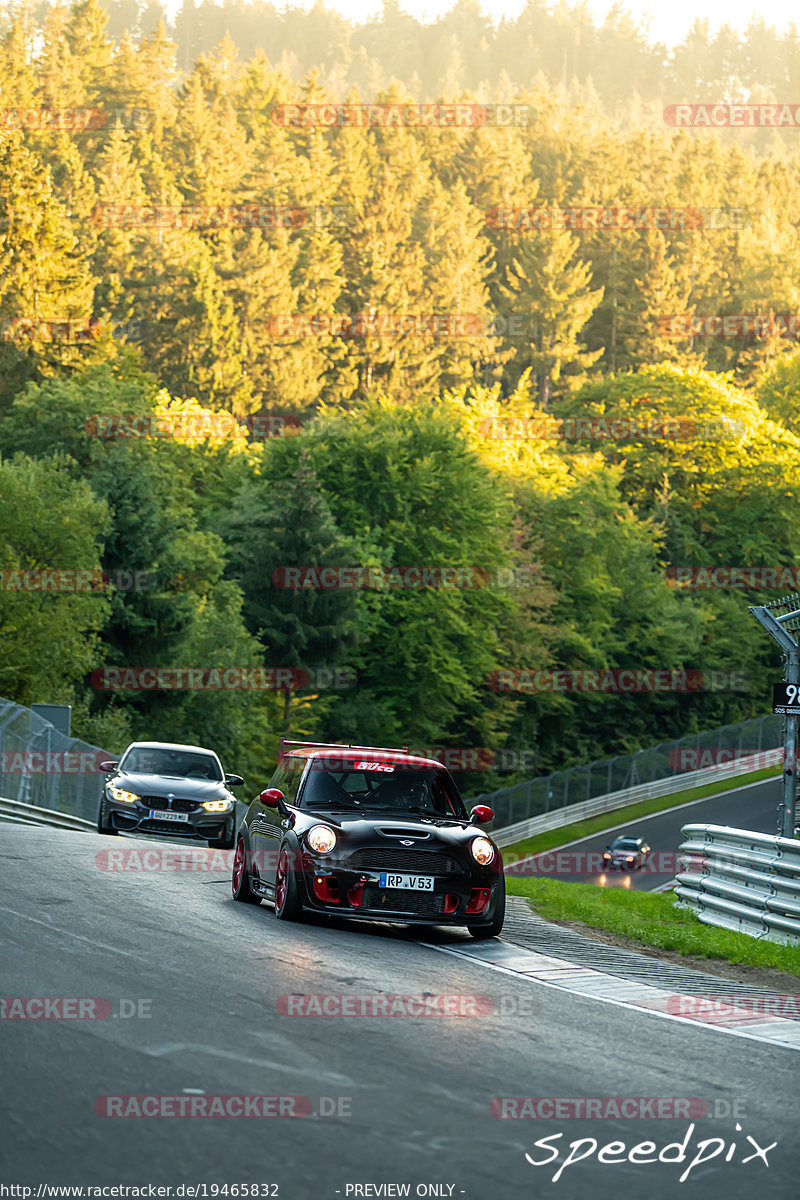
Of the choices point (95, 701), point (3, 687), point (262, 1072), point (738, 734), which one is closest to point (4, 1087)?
point (262, 1072)

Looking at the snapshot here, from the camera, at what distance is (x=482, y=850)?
44.1 feet

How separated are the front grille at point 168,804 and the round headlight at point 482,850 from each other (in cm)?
1032
